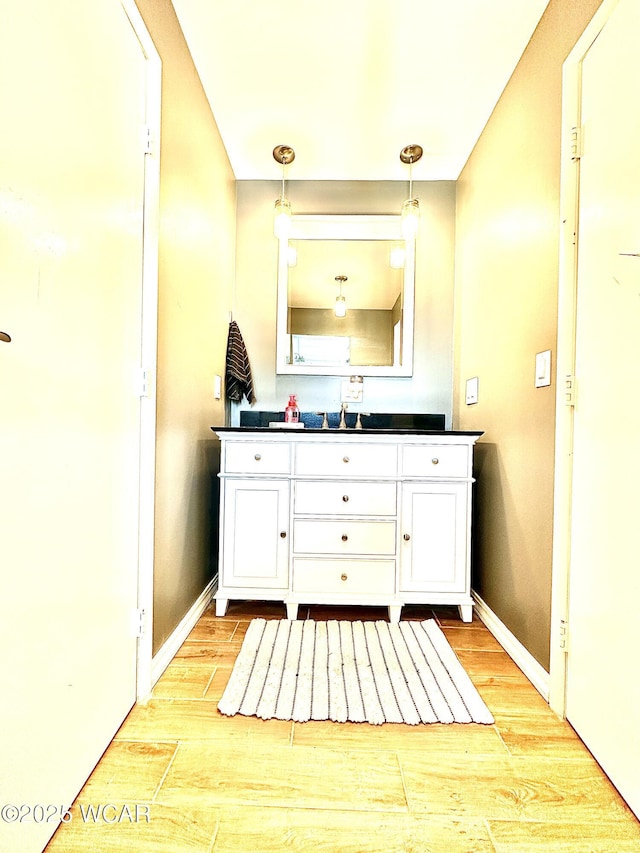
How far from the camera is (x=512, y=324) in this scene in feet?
5.74

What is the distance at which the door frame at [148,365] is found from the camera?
1.32 m

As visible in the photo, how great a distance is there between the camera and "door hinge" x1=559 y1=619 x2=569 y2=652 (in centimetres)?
129

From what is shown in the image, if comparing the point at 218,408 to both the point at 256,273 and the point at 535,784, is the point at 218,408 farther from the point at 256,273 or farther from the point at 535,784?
the point at 535,784

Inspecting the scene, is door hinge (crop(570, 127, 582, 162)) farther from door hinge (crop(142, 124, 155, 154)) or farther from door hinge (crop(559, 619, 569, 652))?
door hinge (crop(559, 619, 569, 652))

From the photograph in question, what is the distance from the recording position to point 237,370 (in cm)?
236

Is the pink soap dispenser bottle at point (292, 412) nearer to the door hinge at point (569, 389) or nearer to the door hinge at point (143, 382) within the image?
the door hinge at point (143, 382)

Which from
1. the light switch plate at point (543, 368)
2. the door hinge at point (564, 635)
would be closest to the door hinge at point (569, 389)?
the light switch plate at point (543, 368)

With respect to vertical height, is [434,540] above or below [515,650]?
above

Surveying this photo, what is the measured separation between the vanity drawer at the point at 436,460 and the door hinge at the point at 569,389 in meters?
0.62

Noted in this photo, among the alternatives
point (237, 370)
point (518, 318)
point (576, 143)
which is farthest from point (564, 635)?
point (237, 370)

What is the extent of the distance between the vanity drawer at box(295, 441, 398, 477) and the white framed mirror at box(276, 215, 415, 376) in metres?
0.70

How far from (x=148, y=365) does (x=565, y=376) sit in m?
1.30

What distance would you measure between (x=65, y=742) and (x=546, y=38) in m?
2.52

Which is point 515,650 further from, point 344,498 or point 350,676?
point 344,498
